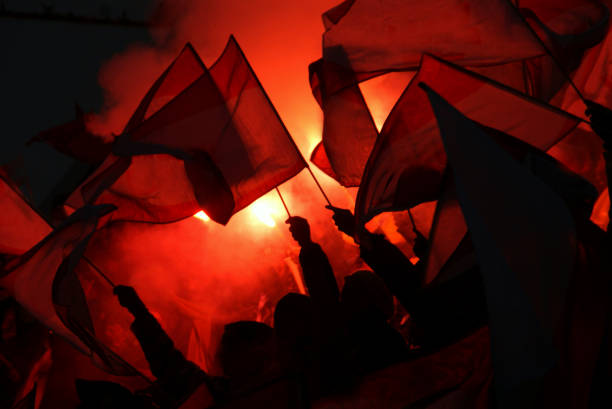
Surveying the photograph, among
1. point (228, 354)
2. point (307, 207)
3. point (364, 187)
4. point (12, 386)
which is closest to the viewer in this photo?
point (364, 187)

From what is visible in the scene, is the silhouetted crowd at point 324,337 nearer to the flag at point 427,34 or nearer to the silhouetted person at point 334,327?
the silhouetted person at point 334,327

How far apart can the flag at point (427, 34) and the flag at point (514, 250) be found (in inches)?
59.0

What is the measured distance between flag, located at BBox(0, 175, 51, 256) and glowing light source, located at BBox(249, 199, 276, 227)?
3041 millimetres

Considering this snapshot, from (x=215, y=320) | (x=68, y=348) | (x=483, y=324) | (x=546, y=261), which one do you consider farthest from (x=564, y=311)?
(x=68, y=348)

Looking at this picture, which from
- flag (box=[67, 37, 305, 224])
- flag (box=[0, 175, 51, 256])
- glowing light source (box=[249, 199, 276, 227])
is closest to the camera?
flag (box=[67, 37, 305, 224])

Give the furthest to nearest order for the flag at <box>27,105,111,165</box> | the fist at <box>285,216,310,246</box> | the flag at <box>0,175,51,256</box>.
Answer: the flag at <box>27,105,111,165</box>
the flag at <box>0,175,51,256</box>
the fist at <box>285,216,310,246</box>

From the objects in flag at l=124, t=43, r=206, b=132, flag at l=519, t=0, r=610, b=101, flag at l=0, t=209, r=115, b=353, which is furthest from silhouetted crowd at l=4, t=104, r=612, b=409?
flag at l=124, t=43, r=206, b=132

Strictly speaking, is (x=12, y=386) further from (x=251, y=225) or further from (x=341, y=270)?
(x=341, y=270)

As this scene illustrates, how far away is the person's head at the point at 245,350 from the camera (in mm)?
3850

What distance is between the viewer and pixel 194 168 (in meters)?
3.32

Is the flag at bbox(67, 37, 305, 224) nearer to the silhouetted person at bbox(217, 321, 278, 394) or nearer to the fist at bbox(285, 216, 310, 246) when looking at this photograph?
the fist at bbox(285, 216, 310, 246)

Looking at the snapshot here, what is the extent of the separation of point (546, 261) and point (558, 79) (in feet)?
7.74

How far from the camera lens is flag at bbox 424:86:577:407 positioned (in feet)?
4.65

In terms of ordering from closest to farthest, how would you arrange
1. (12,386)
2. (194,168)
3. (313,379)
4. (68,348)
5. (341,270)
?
(313,379) < (194,168) < (12,386) < (68,348) < (341,270)
